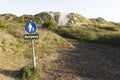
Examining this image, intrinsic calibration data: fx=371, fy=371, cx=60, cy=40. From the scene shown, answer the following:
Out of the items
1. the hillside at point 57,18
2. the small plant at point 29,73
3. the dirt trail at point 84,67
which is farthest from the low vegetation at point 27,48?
the hillside at point 57,18

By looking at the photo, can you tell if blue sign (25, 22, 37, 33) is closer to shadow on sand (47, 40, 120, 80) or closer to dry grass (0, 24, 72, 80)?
dry grass (0, 24, 72, 80)

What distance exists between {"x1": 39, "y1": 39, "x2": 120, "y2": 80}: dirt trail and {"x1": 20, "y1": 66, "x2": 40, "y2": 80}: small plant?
0.43 meters

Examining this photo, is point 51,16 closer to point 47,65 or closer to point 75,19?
point 75,19

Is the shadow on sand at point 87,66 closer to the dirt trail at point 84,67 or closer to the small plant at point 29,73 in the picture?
the dirt trail at point 84,67

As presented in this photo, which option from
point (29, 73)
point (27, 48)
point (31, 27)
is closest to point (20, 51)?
point (27, 48)

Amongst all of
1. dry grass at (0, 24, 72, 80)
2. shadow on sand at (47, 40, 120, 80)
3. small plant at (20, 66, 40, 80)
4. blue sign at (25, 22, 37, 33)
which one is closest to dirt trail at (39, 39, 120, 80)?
shadow on sand at (47, 40, 120, 80)

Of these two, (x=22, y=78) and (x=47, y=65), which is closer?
(x=22, y=78)

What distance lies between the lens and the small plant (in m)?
14.6

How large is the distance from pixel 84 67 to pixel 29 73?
3.08m

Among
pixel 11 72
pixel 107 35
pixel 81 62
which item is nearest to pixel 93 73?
pixel 81 62

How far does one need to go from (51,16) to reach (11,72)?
1174 inches

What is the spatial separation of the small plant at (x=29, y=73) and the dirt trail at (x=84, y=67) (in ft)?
1.41

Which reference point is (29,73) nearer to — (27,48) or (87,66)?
(87,66)

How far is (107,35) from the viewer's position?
30312mm
